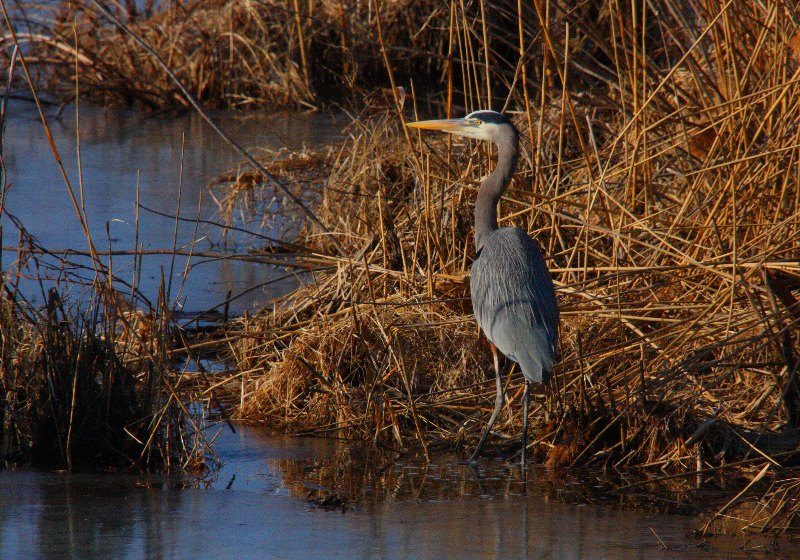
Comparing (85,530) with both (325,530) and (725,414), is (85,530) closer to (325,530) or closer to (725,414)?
(325,530)

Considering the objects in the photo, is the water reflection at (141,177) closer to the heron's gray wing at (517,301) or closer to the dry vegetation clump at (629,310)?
the dry vegetation clump at (629,310)

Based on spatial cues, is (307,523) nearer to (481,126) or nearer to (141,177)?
(481,126)

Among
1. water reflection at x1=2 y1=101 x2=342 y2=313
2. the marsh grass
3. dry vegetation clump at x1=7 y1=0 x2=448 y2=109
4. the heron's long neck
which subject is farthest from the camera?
dry vegetation clump at x1=7 y1=0 x2=448 y2=109

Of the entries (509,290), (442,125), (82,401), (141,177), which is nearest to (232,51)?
(141,177)

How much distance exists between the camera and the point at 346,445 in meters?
4.56

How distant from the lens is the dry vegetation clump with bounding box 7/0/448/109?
11492mm

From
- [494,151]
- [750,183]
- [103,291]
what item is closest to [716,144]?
[750,183]

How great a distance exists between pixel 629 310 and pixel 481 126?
1116 mm

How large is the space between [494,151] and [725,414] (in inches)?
83.7

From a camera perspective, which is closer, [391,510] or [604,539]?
[604,539]

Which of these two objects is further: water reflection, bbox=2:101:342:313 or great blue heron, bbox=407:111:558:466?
water reflection, bbox=2:101:342:313

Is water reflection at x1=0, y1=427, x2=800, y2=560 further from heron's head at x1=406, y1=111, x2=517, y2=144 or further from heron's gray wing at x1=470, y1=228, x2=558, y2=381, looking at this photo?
heron's head at x1=406, y1=111, x2=517, y2=144

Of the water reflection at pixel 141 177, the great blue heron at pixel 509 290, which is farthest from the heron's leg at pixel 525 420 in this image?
the water reflection at pixel 141 177

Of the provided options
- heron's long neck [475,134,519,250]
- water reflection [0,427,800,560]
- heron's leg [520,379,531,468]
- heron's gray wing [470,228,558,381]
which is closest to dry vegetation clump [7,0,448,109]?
heron's long neck [475,134,519,250]
